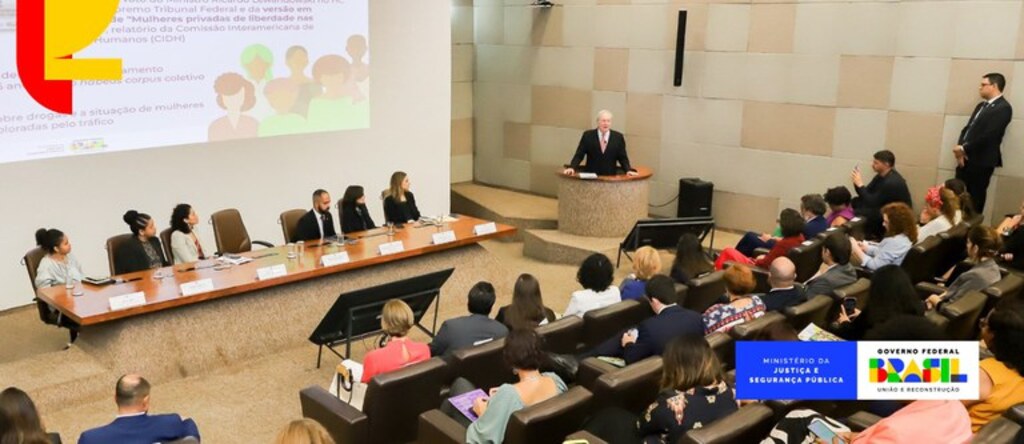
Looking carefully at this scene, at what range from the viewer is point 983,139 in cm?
749

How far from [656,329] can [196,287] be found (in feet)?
9.71

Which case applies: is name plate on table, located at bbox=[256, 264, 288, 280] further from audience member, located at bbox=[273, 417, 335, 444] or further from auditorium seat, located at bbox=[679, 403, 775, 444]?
auditorium seat, located at bbox=[679, 403, 775, 444]

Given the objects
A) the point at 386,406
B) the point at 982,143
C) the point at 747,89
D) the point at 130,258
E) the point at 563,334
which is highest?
the point at 747,89

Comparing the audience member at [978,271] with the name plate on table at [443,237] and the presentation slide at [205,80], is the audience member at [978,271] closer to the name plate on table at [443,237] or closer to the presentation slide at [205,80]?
the name plate on table at [443,237]

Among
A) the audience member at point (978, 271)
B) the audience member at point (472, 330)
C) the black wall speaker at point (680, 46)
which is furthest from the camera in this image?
the black wall speaker at point (680, 46)

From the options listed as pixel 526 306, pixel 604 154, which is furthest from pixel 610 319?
pixel 604 154

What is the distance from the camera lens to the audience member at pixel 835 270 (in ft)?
18.1

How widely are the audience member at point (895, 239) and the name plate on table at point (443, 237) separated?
9.78ft

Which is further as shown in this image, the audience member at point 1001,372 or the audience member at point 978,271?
the audience member at point 978,271

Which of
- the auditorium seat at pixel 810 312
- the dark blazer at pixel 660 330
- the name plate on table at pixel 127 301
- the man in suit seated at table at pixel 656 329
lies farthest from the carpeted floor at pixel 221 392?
the auditorium seat at pixel 810 312

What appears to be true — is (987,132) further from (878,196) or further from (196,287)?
(196,287)

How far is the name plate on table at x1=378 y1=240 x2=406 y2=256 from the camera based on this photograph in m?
6.60

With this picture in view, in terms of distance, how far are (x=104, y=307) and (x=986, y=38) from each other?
7.22 m

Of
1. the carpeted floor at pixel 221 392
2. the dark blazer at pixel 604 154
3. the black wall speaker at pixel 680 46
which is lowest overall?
the carpeted floor at pixel 221 392
